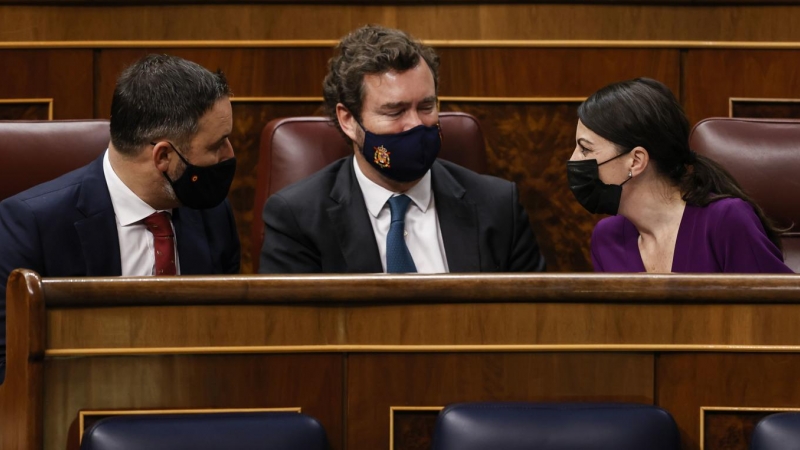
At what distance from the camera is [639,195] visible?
1.06m

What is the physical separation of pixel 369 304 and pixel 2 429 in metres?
0.27

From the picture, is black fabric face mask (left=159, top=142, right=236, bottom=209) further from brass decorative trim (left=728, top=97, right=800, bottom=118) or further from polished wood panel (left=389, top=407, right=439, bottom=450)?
brass decorative trim (left=728, top=97, right=800, bottom=118)

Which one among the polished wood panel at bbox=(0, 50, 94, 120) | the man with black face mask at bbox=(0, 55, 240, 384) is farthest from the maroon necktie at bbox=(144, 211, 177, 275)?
the polished wood panel at bbox=(0, 50, 94, 120)

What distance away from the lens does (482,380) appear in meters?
0.76

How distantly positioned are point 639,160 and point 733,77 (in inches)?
13.0

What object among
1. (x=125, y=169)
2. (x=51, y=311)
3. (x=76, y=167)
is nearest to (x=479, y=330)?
(x=51, y=311)

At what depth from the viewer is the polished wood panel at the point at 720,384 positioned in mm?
750

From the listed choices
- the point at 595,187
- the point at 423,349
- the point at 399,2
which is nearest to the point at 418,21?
the point at 399,2

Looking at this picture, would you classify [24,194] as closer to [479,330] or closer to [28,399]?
[28,399]

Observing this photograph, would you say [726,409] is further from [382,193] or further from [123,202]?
[123,202]

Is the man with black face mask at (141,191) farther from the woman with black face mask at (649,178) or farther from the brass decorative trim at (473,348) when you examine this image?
the woman with black face mask at (649,178)

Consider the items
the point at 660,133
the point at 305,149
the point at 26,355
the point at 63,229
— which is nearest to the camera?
the point at 26,355

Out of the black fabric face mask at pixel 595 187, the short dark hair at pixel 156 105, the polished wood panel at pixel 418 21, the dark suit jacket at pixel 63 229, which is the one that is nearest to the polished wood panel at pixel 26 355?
the dark suit jacket at pixel 63 229

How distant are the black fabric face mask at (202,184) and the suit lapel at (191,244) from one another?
0.03 meters
